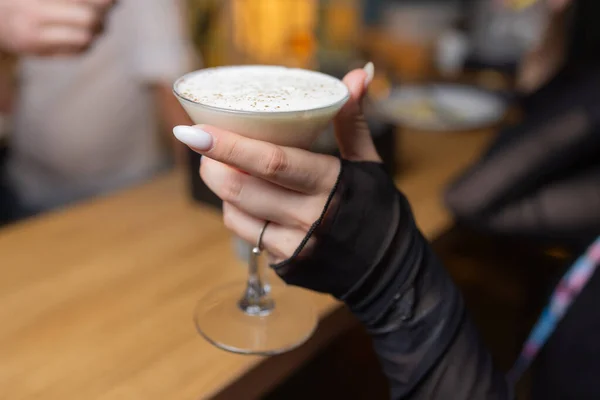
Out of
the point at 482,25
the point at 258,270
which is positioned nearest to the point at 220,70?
the point at 258,270

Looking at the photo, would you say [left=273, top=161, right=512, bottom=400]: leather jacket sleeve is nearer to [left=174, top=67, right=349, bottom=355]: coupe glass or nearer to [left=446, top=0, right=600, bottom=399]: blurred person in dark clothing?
[left=174, top=67, right=349, bottom=355]: coupe glass

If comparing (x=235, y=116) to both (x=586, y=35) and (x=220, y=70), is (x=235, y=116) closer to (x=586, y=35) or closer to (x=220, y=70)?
(x=220, y=70)

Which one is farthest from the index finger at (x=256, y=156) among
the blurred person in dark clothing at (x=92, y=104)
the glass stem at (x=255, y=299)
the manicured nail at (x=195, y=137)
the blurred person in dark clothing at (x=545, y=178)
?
the blurred person in dark clothing at (x=92, y=104)

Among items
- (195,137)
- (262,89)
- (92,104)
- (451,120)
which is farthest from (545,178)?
(92,104)

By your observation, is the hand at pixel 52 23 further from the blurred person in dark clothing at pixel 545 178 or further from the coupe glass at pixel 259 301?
the blurred person in dark clothing at pixel 545 178

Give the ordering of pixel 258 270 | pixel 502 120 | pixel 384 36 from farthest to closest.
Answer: pixel 384 36, pixel 502 120, pixel 258 270

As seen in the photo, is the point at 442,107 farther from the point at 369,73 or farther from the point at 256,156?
the point at 256,156

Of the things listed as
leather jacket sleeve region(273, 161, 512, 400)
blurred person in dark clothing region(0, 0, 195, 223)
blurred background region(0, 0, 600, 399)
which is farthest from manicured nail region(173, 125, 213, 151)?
blurred person in dark clothing region(0, 0, 195, 223)
